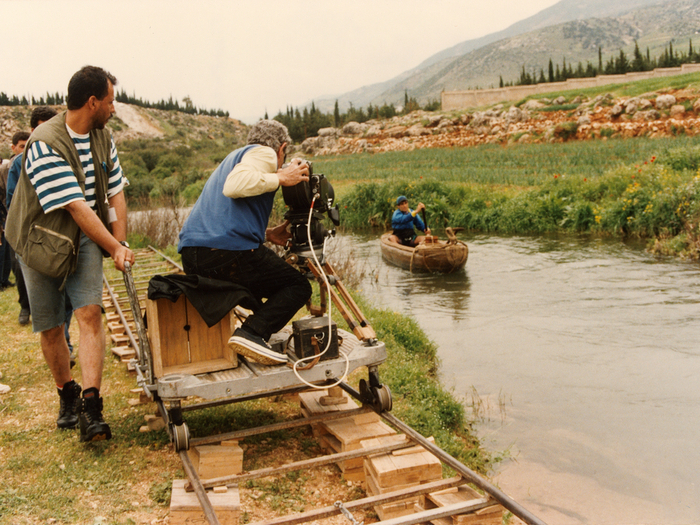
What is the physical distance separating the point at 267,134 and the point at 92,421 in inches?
84.9

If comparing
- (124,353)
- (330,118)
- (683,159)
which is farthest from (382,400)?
(330,118)

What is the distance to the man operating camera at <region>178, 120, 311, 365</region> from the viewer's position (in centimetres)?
380

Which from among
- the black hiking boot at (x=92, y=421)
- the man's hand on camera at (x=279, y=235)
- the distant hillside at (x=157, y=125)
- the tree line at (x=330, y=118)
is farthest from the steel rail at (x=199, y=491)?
the tree line at (x=330, y=118)

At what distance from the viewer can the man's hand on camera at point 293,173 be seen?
3.92 metres

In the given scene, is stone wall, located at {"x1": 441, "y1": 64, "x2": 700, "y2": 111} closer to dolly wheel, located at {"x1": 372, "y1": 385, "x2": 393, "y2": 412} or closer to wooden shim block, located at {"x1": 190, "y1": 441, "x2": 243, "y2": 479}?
dolly wheel, located at {"x1": 372, "y1": 385, "x2": 393, "y2": 412}

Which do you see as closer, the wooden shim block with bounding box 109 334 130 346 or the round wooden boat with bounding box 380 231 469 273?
the wooden shim block with bounding box 109 334 130 346

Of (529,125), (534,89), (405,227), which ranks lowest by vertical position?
(405,227)

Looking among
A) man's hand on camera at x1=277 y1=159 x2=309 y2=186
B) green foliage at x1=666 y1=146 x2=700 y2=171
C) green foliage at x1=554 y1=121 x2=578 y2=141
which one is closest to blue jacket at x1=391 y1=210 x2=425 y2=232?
green foliage at x1=666 y1=146 x2=700 y2=171

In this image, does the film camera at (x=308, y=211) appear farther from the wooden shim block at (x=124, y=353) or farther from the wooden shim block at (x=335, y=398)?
the wooden shim block at (x=124, y=353)

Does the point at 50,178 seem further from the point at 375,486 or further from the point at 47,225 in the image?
the point at 375,486

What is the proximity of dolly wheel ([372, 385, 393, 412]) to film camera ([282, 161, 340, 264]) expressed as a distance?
1.01 meters

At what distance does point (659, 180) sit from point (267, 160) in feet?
50.3

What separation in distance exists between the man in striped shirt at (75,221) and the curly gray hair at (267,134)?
Result: 3.06ft

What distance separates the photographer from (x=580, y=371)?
300 inches
